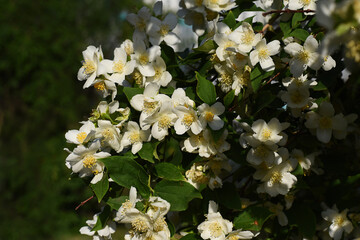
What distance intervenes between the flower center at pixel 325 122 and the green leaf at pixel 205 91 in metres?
0.27

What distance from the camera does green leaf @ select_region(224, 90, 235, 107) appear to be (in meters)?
0.94

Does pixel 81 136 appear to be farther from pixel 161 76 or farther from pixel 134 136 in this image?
pixel 161 76

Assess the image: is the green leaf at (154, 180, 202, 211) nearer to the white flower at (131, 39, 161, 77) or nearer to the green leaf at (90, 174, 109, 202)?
the green leaf at (90, 174, 109, 202)

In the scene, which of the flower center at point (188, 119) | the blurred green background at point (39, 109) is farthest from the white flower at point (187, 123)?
the blurred green background at point (39, 109)

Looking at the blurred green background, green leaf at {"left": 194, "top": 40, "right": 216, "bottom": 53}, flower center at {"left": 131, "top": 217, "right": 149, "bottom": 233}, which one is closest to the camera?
flower center at {"left": 131, "top": 217, "right": 149, "bottom": 233}

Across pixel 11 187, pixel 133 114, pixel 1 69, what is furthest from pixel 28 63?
pixel 133 114

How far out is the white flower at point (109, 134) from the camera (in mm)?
950

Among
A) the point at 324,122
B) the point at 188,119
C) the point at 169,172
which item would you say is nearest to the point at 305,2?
the point at 324,122

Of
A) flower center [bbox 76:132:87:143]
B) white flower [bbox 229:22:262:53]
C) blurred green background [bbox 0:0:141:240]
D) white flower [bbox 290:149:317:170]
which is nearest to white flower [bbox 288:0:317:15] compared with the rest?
white flower [bbox 229:22:262:53]

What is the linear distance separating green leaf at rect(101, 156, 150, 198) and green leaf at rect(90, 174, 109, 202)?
3cm

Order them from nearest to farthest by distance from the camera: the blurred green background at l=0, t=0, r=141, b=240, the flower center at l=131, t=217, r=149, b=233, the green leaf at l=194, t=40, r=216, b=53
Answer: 1. the flower center at l=131, t=217, r=149, b=233
2. the green leaf at l=194, t=40, r=216, b=53
3. the blurred green background at l=0, t=0, r=141, b=240

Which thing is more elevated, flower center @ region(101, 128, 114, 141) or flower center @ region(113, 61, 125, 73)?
flower center @ region(113, 61, 125, 73)

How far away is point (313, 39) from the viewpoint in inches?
35.2

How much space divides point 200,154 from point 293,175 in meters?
0.23
